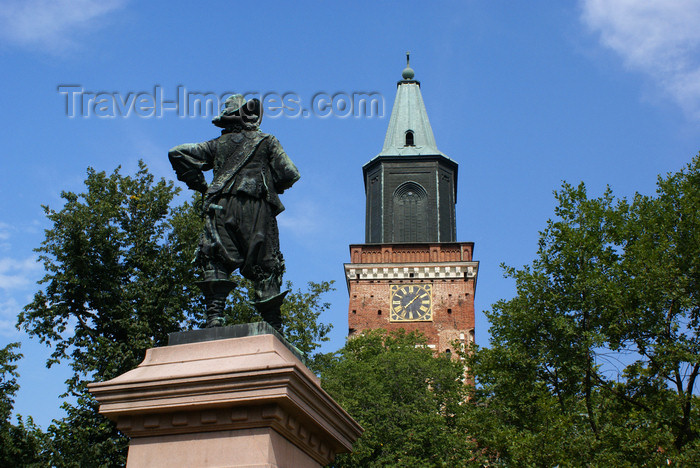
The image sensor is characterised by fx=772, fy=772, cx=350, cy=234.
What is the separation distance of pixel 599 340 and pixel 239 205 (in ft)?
40.9

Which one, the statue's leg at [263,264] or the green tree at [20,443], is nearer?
the statue's leg at [263,264]

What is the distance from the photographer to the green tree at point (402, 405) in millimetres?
24812

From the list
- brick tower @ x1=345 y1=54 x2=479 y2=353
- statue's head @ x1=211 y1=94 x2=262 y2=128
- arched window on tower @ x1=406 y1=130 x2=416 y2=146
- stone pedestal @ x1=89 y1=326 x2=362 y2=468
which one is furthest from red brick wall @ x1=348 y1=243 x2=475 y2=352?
stone pedestal @ x1=89 y1=326 x2=362 y2=468

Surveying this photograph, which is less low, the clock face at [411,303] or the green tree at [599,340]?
the clock face at [411,303]

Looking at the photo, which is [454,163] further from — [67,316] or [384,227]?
[67,316]

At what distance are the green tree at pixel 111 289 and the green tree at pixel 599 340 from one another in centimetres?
703

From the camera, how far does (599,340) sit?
16.2 metres

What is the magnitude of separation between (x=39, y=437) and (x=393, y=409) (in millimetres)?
12525

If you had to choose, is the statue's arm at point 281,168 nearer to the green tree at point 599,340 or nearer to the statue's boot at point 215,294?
the statue's boot at point 215,294

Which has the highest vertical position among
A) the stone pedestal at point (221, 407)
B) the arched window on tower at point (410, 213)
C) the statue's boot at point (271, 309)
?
the arched window on tower at point (410, 213)

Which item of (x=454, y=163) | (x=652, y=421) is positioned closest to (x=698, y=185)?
(x=652, y=421)

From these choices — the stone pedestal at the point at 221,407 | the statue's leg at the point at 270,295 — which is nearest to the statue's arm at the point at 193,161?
the statue's leg at the point at 270,295

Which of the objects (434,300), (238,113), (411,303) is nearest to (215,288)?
(238,113)

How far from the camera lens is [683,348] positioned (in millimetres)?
15961
